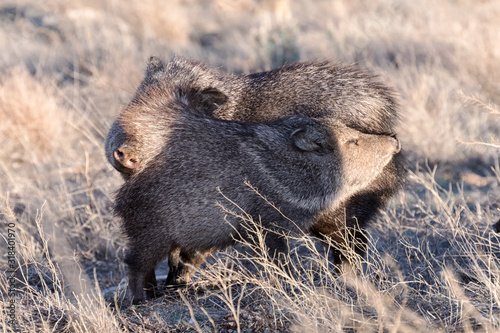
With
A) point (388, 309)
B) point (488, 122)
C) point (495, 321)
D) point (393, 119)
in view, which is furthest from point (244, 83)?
point (488, 122)

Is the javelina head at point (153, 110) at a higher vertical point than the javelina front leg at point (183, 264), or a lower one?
higher

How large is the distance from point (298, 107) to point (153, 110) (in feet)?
2.86

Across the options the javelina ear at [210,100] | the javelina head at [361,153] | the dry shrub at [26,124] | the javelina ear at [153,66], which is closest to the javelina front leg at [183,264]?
the javelina ear at [210,100]

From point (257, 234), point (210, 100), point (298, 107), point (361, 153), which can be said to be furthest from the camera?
point (210, 100)

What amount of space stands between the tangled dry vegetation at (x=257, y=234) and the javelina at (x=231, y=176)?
9.3 inches

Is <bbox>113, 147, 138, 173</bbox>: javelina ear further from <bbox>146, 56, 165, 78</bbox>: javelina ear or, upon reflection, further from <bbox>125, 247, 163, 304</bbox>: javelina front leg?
<bbox>146, 56, 165, 78</bbox>: javelina ear

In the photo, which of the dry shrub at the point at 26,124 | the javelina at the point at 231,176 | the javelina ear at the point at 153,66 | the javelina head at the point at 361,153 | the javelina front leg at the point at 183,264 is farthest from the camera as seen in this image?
the dry shrub at the point at 26,124

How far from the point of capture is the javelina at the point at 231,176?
3158 millimetres

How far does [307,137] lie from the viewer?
3.21 m

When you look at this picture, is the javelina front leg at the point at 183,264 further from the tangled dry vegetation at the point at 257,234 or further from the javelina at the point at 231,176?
the javelina at the point at 231,176

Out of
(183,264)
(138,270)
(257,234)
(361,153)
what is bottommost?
(183,264)

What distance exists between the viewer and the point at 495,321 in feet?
Result: 8.20

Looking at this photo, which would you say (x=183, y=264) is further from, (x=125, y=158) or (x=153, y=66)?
(x=153, y=66)

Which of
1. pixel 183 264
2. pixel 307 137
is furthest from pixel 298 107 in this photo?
pixel 183 264
